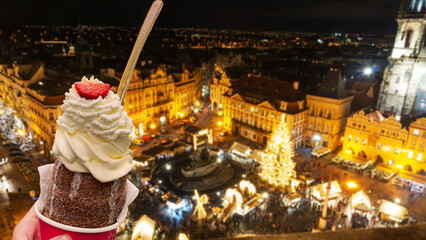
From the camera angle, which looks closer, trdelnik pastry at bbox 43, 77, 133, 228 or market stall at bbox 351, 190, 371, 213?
trdelnik pastry at bbox 43, 77, 133, 228

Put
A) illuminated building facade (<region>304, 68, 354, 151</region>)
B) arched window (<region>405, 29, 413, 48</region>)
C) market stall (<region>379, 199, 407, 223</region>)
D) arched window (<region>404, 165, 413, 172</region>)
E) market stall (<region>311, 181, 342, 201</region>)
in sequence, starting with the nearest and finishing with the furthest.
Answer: market stall (<region>379, 199, 407, 223</region>)
market stall (<region>311, 181, 342, 201</region>)
arched window (<region>404, 165, 413, 172</region>)
arched window (<region>405, 29, 413, 48</region>)
illuminated building facade (<region>304, 68, 354, 151</region>)

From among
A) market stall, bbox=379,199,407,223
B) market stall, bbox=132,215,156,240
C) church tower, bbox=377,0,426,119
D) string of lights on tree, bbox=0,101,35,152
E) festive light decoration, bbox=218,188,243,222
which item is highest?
church tower, bbox=377,0,426,119

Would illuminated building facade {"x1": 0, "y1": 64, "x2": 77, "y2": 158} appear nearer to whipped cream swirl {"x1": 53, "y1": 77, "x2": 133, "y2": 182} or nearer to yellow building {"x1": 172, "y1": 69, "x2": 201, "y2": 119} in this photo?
yellow building {"x1": 172, "y1": 69, "x2": 201, "y2": 119}

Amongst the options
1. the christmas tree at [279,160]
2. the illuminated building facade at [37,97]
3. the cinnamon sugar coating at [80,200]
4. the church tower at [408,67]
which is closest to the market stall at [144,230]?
the christmas tree at [279,160]

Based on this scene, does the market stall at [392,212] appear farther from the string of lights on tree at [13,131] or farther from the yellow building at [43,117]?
the string of lights on tree at [13,131]

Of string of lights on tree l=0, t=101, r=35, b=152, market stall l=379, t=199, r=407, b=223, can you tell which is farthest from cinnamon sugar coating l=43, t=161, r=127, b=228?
string of lights on tree l=0, t=101, r=35, b=152

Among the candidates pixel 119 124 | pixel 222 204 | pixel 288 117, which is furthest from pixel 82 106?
pixel 288 117

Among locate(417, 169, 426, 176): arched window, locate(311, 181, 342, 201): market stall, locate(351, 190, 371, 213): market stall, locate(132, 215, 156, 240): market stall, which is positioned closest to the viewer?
locate(132, 215, 156, 240): market stall

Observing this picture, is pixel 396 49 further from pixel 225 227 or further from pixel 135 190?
pixel 135 190
